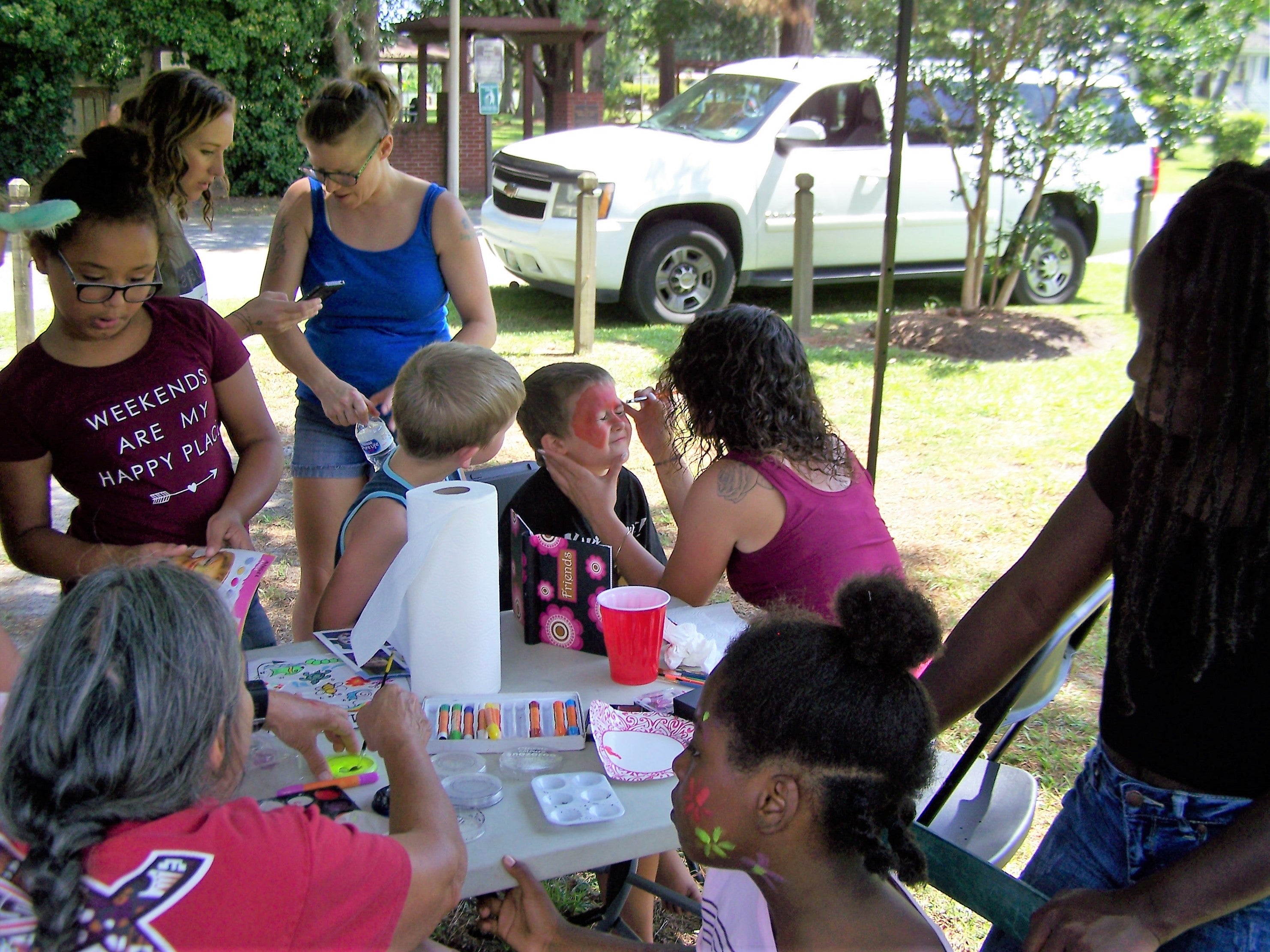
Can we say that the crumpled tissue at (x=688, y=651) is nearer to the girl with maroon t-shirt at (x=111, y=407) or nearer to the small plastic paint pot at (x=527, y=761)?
the small plastic paint pot at (x=527, y=761)

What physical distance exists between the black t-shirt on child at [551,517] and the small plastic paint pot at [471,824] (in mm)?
1068

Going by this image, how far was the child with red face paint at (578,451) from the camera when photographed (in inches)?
96.3

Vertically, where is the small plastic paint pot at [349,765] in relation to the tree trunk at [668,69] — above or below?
below

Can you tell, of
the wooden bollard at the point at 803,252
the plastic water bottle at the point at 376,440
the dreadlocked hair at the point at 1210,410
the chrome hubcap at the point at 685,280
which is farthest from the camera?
the chrome hubcap at the point at 685,280

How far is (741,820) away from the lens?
4.42 feet

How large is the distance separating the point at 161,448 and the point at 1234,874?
2.11 m

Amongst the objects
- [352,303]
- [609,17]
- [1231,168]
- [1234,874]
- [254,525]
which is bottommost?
[254,525]

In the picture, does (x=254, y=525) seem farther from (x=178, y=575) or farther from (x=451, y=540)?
(x=178, y=575)

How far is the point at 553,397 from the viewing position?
2545mm

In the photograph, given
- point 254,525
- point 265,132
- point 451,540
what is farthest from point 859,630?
point 265,132

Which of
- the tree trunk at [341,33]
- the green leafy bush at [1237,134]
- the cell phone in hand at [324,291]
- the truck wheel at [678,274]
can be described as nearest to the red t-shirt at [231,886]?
the cell phone in hand at [324,291]

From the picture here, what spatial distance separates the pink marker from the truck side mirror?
7509 mm

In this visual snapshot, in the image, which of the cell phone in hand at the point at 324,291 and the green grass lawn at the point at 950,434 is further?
the green grass lawn at the point at 950,434

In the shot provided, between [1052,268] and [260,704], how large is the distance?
926cm
